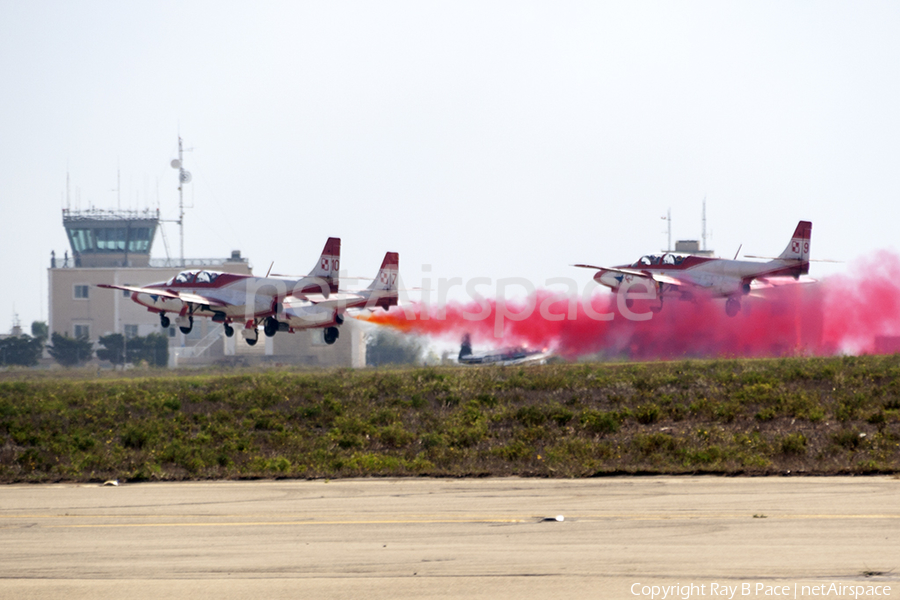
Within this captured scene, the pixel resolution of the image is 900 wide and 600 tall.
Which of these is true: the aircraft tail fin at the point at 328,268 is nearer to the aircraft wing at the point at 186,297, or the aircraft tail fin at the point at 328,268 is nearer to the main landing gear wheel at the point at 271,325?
the main landing gear wheel at the point at 271,325

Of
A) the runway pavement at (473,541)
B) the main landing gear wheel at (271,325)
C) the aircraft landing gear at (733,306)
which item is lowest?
the runway pavement at (473,541)

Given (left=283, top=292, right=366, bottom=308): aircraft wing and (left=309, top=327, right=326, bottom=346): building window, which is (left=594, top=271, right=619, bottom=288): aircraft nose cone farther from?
(left=309, top=327, right=326, bottom=346): building window

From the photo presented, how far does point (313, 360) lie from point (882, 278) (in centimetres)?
4758

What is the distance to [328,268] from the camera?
188 ft

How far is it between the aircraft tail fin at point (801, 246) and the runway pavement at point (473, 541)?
3647 centimetres

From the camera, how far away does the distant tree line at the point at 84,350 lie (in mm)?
89812

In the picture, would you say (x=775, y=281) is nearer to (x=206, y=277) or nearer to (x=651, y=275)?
(x=651, y=275)

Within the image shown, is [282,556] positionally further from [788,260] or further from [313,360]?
[313,360]

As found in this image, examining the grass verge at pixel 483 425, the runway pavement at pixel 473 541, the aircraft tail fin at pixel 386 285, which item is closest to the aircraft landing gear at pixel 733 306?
the grass verge at pixel 483 425

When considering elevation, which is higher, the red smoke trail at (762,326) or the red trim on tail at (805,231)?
the red trim on tail at (805,231)

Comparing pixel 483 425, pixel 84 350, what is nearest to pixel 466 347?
pixel 483 425

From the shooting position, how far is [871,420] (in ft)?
81.9

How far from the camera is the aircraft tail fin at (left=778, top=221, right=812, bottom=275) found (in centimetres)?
5147

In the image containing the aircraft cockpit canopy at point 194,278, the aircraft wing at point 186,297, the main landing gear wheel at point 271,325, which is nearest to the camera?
the aircraft wing at point 186,297
